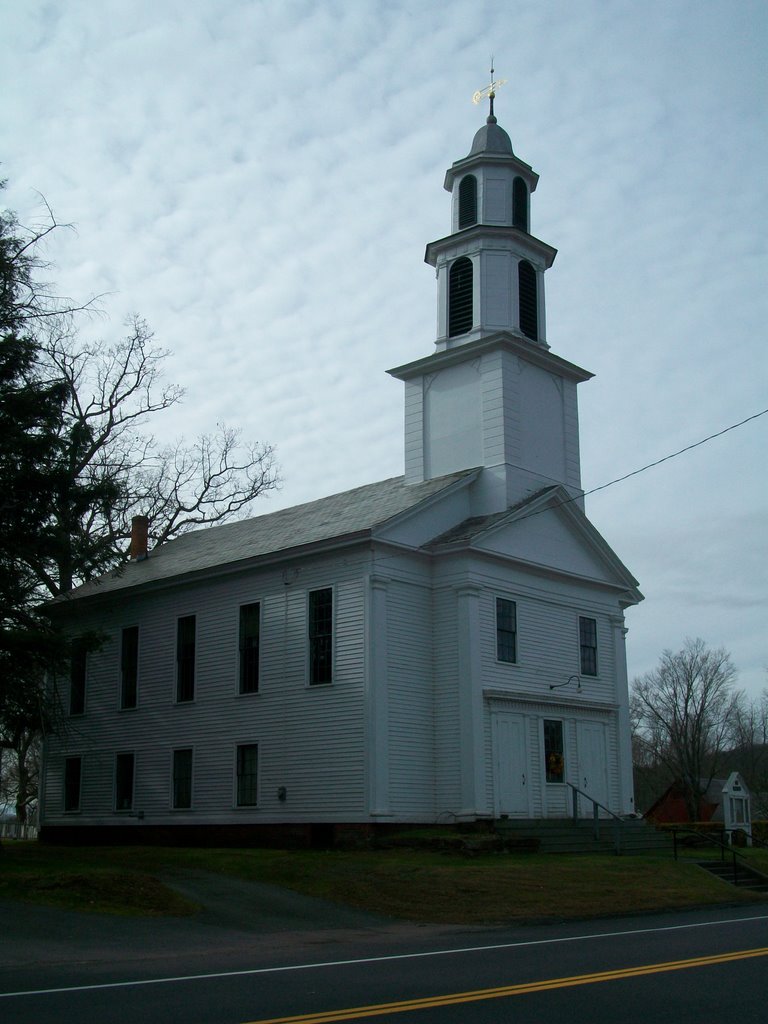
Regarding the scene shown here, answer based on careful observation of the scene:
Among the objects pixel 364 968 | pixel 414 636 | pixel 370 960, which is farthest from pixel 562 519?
pixel 364 968

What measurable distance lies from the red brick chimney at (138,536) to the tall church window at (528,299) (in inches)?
587

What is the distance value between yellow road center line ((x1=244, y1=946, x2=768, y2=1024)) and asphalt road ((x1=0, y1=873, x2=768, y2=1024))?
2 cm

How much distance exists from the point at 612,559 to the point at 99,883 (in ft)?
60.9

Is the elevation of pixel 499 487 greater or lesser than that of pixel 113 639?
greater

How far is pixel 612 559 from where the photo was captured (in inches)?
1275

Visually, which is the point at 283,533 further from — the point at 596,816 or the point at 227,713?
the point at 596,816

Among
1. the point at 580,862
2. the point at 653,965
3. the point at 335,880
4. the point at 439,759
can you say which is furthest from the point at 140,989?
the point at 439,759

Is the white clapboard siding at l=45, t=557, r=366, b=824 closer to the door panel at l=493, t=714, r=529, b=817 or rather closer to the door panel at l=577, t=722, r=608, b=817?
the door panel at l=493, t=714, r=529, b=817

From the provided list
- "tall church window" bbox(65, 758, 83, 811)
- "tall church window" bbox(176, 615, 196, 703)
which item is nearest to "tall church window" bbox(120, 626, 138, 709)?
"tall church window" bbox(176, 615, 196, 703)

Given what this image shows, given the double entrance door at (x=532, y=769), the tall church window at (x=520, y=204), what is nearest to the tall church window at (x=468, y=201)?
the tall church window at (x=520, y=204)

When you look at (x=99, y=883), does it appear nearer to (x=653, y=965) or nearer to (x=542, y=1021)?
(x=653, y=965)

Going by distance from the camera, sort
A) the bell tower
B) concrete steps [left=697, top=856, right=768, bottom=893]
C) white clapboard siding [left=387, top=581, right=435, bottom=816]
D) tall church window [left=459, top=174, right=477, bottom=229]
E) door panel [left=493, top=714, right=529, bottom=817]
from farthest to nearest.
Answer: tall church window [left=459, top=174, right=477, bottom=229]
the bell tower
door panel [left=493, top=714, right=529, bottom=817]
white clapboard siding [left=387, top=581, right=435, bottom=816]
concrete steps [left=697, top=856, right=768, bottom=893]

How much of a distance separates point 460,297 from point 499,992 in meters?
25.2

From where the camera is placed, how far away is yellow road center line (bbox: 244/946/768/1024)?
8391 millimetres
